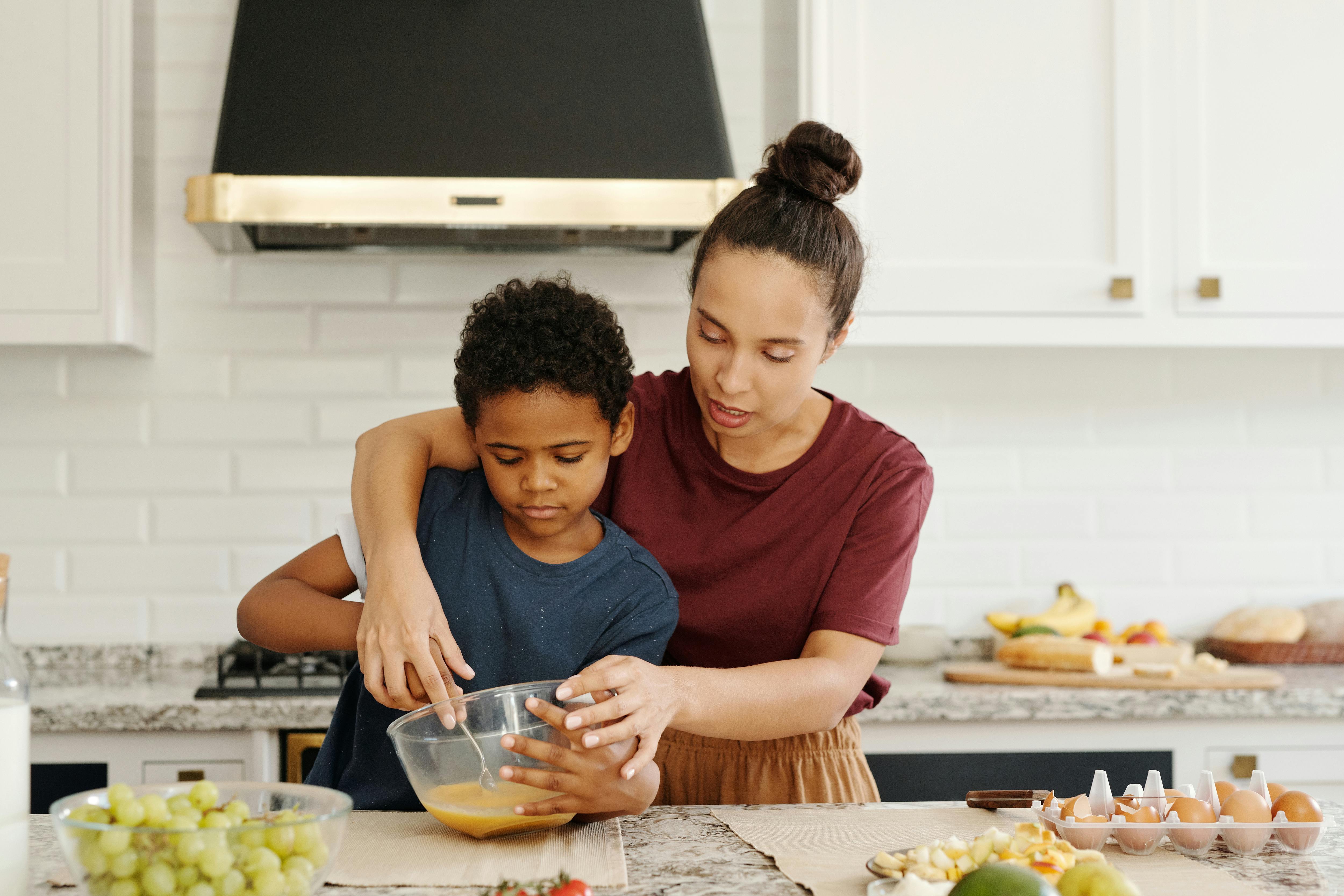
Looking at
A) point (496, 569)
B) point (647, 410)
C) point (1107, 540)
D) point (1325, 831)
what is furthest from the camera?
point (1107, 540)

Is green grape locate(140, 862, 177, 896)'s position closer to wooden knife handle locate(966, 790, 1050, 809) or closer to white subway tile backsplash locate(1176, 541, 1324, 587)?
wooden knife handle locate(966, 790, 1050, 809)

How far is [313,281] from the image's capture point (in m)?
2.53

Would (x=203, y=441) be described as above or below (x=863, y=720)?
above

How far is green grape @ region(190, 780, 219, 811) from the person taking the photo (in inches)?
31.3

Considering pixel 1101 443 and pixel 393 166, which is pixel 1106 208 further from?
pixel 393 166

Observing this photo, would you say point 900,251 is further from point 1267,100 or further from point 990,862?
point 990,862

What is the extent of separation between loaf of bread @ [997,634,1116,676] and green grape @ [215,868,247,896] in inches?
73.6

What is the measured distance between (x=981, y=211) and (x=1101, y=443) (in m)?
0.74

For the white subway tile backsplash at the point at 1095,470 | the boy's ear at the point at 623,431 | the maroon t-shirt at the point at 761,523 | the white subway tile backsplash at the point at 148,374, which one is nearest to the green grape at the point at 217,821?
the boy's ear at the point at 623,431

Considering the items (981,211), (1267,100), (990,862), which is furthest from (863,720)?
(1267,100)

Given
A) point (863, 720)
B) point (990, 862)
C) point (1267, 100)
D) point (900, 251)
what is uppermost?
point (1267, 100)

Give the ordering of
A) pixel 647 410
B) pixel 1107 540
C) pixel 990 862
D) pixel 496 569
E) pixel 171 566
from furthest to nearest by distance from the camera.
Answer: pixel 1107 540, pixel 171 566, pixel 647 410, pixel 496 569, pixel 990 862

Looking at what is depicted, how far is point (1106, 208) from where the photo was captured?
233 centimetres

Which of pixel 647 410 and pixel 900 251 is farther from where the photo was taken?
pixel 900 251
